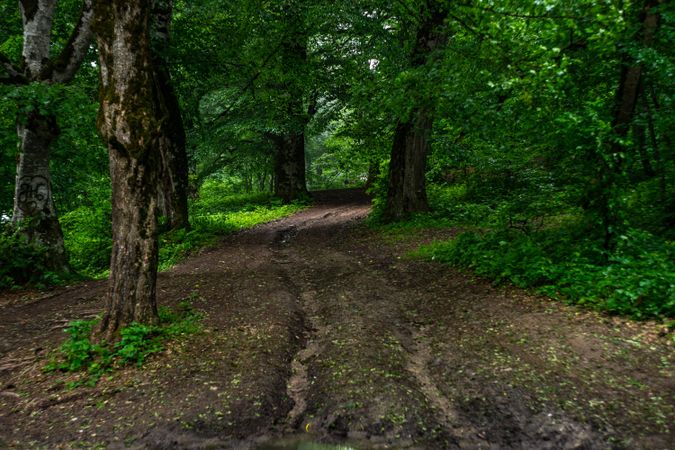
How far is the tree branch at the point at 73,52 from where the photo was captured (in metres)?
8.69

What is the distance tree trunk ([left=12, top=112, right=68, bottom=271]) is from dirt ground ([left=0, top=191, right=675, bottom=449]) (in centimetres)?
196

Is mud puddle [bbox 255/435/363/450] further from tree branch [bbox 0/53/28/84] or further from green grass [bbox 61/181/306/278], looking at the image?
tree branch [bbox 0/53/28/84]

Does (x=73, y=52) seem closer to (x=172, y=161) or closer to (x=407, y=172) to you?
(x=172, y=161)

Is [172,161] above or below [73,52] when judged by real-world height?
below

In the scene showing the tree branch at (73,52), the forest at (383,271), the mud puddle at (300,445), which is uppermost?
the tree branch at (73,52)

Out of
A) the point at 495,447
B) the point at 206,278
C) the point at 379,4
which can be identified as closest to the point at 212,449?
the point at 495,447

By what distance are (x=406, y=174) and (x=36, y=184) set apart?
8971 mm

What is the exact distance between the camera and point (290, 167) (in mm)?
21859

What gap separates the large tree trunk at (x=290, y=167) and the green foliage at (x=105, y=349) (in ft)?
53.5

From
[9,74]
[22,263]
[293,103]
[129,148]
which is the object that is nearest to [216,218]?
[293,103]

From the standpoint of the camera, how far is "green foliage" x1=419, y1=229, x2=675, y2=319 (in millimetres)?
5375

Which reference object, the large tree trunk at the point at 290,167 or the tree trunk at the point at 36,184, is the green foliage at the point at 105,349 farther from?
the large tree trunk at the point at 290,167

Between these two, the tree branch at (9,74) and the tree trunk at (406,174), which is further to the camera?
the tree trunk at (406,174)

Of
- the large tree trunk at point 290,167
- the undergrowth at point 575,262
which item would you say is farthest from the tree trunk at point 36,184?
the large tree trunk at point 290,167
